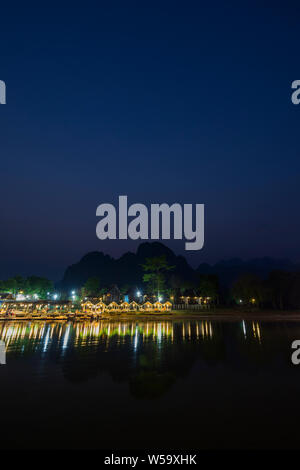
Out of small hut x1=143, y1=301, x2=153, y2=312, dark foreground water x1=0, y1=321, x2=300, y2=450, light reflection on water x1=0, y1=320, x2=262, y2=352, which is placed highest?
small hut x1=143, y1=301, x2=153, y2=312

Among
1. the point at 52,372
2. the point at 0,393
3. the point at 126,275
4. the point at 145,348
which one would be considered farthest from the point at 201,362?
the point at 126,275

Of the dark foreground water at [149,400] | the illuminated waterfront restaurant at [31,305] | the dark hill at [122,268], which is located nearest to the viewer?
the dark foreground water at [149,400]

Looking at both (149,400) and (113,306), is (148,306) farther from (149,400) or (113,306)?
(149,400)

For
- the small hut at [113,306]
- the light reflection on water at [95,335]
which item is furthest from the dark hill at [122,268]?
the light reflection on water at [95,335]

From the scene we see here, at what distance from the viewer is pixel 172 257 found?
175m

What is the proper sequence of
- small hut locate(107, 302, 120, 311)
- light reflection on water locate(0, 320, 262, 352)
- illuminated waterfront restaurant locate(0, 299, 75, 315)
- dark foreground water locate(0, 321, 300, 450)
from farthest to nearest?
1. small hut locate(107, 302, 120, 311)
2. illuminated waterfront restaurant locate(0, 299, 75, 315)
3. light reflection on water locate(0, 320, 262, 352)
4. dark foreground water locate(0, 321, 300, 450)

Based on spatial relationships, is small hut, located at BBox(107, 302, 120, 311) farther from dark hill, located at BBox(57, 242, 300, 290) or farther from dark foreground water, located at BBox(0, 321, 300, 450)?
dark hill, located at BBox(57, 242, 300, 290)

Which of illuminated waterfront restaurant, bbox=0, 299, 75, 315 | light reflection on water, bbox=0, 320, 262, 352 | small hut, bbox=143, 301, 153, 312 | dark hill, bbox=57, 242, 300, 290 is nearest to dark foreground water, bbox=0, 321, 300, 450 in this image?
light reflection on water, bbox=0, 320, 262, 352

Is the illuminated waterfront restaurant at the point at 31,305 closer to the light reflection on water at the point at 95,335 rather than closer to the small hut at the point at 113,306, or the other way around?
the small hut at the point at 113,306

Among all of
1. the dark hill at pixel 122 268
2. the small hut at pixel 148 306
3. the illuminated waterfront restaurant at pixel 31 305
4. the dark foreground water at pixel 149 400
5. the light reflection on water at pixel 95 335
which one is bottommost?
the dark foreground water at pixel 149 400

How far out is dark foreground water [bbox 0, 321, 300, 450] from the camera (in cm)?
714

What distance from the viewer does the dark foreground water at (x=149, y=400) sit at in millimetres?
7137

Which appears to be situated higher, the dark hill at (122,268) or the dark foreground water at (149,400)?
the dark hill at (122,268)
